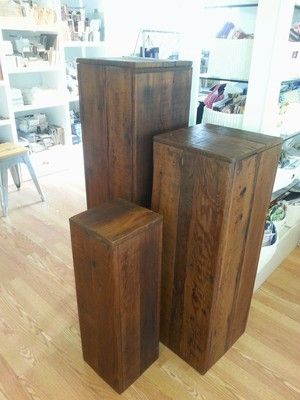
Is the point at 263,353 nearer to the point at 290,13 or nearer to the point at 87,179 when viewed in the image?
the point at 87,179

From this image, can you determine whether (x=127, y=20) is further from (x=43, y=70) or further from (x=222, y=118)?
(x=222, y=118)

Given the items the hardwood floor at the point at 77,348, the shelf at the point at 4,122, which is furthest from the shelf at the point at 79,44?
the hardwood floor at the point at 77,348

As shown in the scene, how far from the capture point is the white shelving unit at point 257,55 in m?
1.21

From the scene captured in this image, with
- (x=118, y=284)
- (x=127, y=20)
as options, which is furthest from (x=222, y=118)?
(x=127, y=20)

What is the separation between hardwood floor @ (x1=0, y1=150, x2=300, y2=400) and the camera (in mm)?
1311

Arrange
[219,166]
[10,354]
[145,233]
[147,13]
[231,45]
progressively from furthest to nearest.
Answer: [147,13]
[10,354]
[231,45]
[145,233]
[219,166]

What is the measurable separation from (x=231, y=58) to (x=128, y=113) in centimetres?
56

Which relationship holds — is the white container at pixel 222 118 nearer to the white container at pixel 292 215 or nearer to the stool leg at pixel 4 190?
the white container at pixel 292 215

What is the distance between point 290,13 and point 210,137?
586 millimetres

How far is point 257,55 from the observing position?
1271mm

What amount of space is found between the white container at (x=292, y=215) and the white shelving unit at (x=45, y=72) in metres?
2.45

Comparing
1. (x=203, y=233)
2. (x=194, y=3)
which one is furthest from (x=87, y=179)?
(x=194, y=3)

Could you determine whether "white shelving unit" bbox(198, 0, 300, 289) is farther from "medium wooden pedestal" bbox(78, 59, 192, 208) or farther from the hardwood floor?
the hardwood floor

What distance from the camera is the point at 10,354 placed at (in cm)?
146
